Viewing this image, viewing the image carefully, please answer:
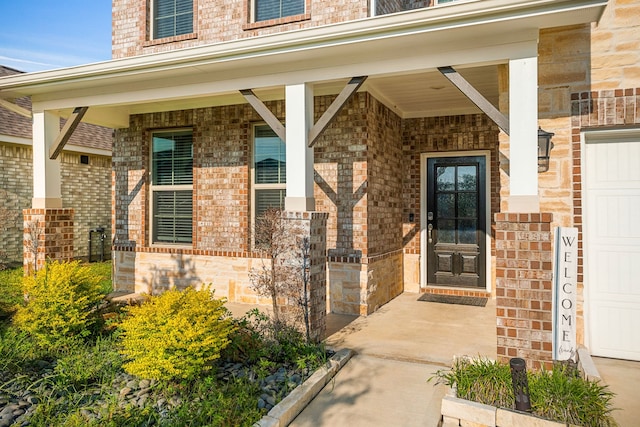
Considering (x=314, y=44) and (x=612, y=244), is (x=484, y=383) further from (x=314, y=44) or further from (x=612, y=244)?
(x=314, y=44)

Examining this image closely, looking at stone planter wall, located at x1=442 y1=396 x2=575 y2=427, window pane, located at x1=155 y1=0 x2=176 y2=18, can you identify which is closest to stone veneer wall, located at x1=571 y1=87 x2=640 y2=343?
stone planter wall, located at x1=442 y1=396 x2=575 y2=427

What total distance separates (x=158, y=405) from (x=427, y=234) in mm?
4996

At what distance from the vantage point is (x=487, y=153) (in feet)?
22.0

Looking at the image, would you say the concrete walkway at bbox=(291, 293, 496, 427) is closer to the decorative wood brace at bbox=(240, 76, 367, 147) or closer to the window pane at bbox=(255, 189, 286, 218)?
the window pane at bbox=(255, 189, 286, 218)

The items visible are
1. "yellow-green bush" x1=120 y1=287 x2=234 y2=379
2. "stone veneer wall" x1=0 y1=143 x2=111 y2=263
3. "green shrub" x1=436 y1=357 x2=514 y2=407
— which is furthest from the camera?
"stone veneer wall" x1=0 y1=143 x2=111 y2=263

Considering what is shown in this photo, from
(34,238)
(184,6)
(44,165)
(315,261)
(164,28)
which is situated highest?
(184,6)

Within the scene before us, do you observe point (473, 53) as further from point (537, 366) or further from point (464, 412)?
point (464, 412)

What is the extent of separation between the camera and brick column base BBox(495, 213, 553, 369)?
342 centimetres

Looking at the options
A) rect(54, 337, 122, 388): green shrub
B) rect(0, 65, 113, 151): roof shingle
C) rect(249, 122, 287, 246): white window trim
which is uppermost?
rect(0, 65, 113, 151): roof shingle

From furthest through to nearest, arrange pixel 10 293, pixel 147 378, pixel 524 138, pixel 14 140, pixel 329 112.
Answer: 1. pixel 14 140
2. pixel 10 293
3. pixel 329 112
4. pixel 524 138
5. pixel 147 378

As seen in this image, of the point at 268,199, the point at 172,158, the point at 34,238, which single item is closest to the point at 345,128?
the point at 268,199

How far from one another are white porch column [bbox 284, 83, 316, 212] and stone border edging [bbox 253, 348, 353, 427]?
153 centimetres

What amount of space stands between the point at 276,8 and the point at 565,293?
5.36 m

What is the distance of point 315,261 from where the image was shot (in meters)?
4.38
